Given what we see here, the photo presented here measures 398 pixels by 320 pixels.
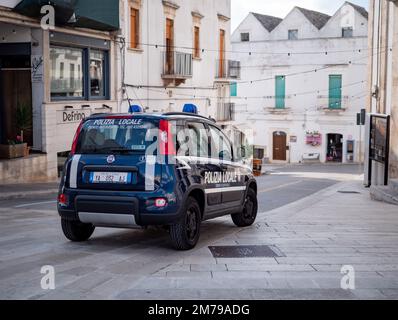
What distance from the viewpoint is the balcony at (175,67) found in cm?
2959

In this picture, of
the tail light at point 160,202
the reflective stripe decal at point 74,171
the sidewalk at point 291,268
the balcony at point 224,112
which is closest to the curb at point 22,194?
the sidewalk at point 291,268

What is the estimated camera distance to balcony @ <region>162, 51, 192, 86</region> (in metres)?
29.6

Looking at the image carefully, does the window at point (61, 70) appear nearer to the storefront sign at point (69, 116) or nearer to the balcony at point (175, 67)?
the storefront sign at point (69, 116)

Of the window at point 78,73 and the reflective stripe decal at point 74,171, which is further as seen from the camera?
the window at point 78,73

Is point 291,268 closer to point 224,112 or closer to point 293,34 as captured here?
point 224,112

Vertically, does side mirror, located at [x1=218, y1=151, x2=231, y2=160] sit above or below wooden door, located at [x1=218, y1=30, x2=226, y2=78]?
below

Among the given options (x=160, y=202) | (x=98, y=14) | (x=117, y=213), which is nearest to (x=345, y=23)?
(x=98, y=14)

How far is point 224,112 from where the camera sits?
124 feet

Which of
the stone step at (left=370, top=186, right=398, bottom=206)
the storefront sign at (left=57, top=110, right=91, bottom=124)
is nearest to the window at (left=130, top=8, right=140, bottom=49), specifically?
the storefront sign at (left=57, top=110, right=91, bottom=124)

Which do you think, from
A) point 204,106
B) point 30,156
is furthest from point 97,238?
point 204,106

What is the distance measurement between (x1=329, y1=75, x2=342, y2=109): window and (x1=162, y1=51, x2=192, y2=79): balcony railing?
2083 cm

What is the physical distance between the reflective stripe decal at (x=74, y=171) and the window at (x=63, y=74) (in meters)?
14.6

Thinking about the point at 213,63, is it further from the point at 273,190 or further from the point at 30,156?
the point at 30,156

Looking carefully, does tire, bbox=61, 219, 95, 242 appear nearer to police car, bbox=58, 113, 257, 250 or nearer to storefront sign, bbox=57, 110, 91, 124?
police car, bbox=58, 113, 257, 250
